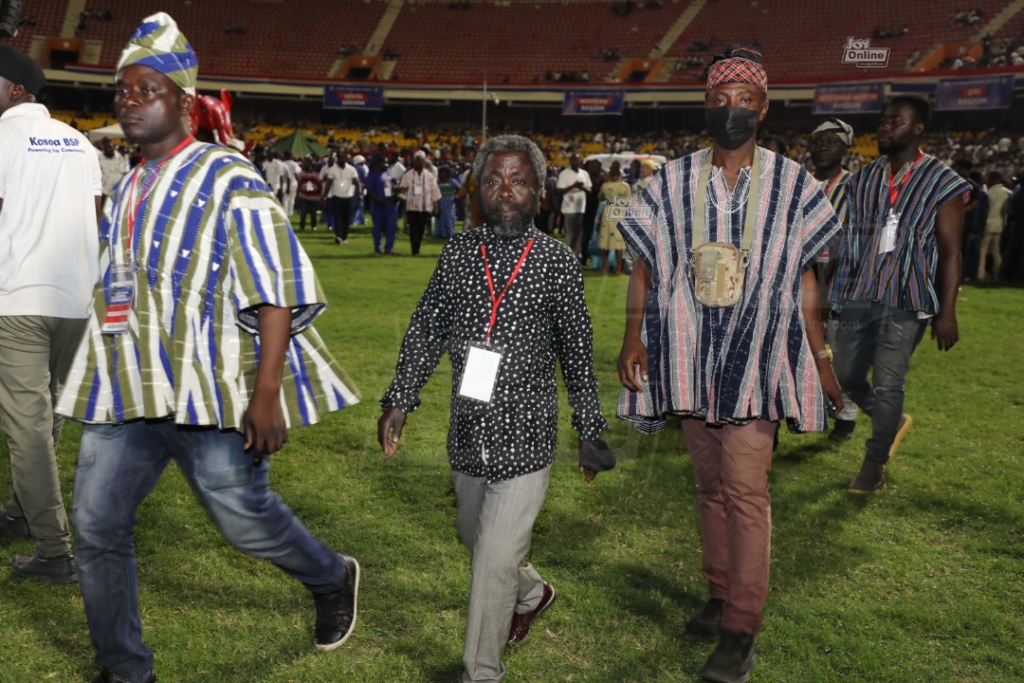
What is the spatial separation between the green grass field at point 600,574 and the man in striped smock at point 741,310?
491mm

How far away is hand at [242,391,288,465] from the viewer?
2.52 metres

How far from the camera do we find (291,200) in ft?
70.3

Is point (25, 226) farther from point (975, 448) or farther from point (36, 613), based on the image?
point (975, 448)

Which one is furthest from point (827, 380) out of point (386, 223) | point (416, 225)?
point (386, 223)

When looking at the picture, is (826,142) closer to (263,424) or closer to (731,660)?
(731,660)

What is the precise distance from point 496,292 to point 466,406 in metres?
0.34

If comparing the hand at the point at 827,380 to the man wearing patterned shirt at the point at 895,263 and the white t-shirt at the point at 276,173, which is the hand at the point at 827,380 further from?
the white t-shirt at the point at 276,173

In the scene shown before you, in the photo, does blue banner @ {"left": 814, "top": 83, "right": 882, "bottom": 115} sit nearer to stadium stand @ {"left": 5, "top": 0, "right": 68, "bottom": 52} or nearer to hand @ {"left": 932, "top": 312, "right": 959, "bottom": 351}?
hand @ {"left": 932, "top": 312, "right": 959, "bottom": 351}

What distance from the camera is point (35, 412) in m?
3.55

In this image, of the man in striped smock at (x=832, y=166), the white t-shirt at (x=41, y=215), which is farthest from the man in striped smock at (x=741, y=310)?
the man in striped smock at (x=832, y=166)

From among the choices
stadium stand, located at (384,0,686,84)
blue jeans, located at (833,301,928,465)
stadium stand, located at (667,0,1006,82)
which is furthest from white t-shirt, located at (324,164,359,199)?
stadium stand, located at (384,0,686,84)

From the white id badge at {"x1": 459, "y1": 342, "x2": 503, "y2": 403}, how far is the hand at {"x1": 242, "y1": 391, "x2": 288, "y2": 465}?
1.72 ft

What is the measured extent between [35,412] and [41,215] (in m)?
0.73

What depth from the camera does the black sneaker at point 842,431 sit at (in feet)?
19.9
